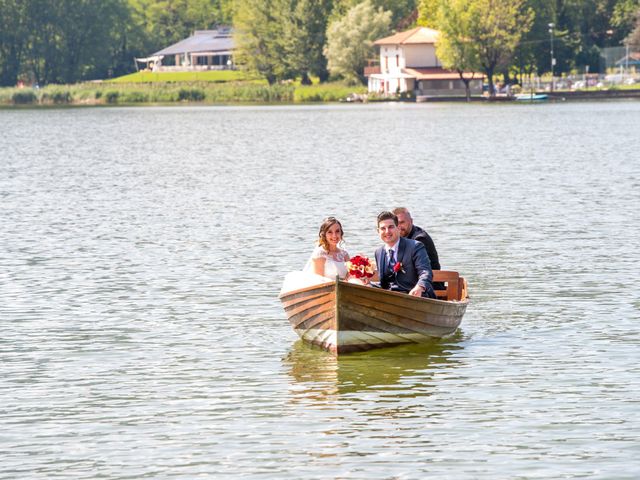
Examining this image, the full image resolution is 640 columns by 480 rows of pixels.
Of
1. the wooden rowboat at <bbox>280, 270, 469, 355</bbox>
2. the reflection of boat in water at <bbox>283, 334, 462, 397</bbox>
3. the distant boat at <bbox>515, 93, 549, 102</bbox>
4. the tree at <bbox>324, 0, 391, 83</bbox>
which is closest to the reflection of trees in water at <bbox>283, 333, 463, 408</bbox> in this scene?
the reflection of boat in water at <bbox>283, 334, 462, 397</bbox>

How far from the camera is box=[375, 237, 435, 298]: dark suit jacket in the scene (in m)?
19.6

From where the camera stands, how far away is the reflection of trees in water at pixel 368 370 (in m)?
17.5

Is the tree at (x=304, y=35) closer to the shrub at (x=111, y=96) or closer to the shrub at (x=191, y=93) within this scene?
the shrub at (x=191, y=93)

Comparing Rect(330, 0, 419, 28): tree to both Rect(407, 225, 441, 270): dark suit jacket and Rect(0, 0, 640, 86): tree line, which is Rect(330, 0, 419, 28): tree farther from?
Rect(407, 225, 441, 270): dark suit jacket

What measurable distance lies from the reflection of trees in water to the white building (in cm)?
14852

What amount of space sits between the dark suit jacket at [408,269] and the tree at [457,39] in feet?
441

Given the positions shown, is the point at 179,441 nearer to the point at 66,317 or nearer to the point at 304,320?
the point at 304,320

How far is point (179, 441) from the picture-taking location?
1517 centimetres

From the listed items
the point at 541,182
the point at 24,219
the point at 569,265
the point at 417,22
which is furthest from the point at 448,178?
the point at 417,22

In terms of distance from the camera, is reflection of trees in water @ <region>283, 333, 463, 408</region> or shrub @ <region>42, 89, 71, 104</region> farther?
shrub @ <region>42, 89, 71, 104</region>

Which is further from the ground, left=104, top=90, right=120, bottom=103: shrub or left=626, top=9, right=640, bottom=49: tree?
left=626, top=9, right=640, bottom=49: tree

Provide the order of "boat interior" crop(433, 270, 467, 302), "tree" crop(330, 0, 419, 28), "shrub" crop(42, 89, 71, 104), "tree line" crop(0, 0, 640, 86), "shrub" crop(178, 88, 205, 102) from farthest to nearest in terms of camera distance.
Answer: "shrub" crop(178, 88, 205, 102), "shrub" crop(42, 89, 71, 104), "tree" crop(330, 0, 419, 28), "tree line" crop(0, 0, 640, 86), "boat interior" crop(433, 270, 467, 302)

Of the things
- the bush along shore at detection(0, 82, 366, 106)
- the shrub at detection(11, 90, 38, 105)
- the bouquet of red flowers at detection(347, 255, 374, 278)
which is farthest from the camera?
the shrub at detection(11, 90, 38, 105)

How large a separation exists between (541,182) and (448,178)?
4.06 meters
